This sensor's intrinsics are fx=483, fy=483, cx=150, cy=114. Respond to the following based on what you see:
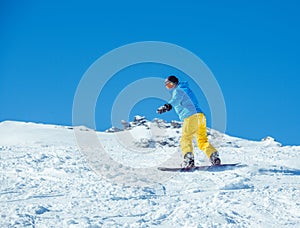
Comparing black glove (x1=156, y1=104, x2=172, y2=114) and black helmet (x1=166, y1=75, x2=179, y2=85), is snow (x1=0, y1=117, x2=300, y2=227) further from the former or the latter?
black helmet (x1=166, y1=75, x2=179, y2=85)

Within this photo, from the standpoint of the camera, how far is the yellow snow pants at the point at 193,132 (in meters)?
8.30

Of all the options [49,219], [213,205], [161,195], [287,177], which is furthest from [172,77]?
[49,219]

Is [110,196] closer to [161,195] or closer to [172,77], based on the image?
[161,195]

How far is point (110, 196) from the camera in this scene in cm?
540

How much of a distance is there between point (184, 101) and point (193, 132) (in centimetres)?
56

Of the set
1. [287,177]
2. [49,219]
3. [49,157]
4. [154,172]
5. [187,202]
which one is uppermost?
[49,157]

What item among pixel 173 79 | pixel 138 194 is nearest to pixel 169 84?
pixel 173 79

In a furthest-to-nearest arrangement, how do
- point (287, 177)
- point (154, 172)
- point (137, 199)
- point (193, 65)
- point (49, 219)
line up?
1. point (193, 65)
2. point (154, 172)
3. point (287, 177)
4. point (137, 199)
5. point (49, 219)

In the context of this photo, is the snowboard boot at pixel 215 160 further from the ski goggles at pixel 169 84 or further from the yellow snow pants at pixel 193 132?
the ski goggles at pixel 169 84

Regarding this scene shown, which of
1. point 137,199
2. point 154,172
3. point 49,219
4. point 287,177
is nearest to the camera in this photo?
point 49,219

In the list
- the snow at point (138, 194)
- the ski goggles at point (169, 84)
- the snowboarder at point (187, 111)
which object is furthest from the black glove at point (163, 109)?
the snow at point (138, 194)

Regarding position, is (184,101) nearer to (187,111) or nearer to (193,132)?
(187,111)

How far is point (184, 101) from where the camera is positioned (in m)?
8.37

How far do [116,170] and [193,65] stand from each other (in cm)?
309
